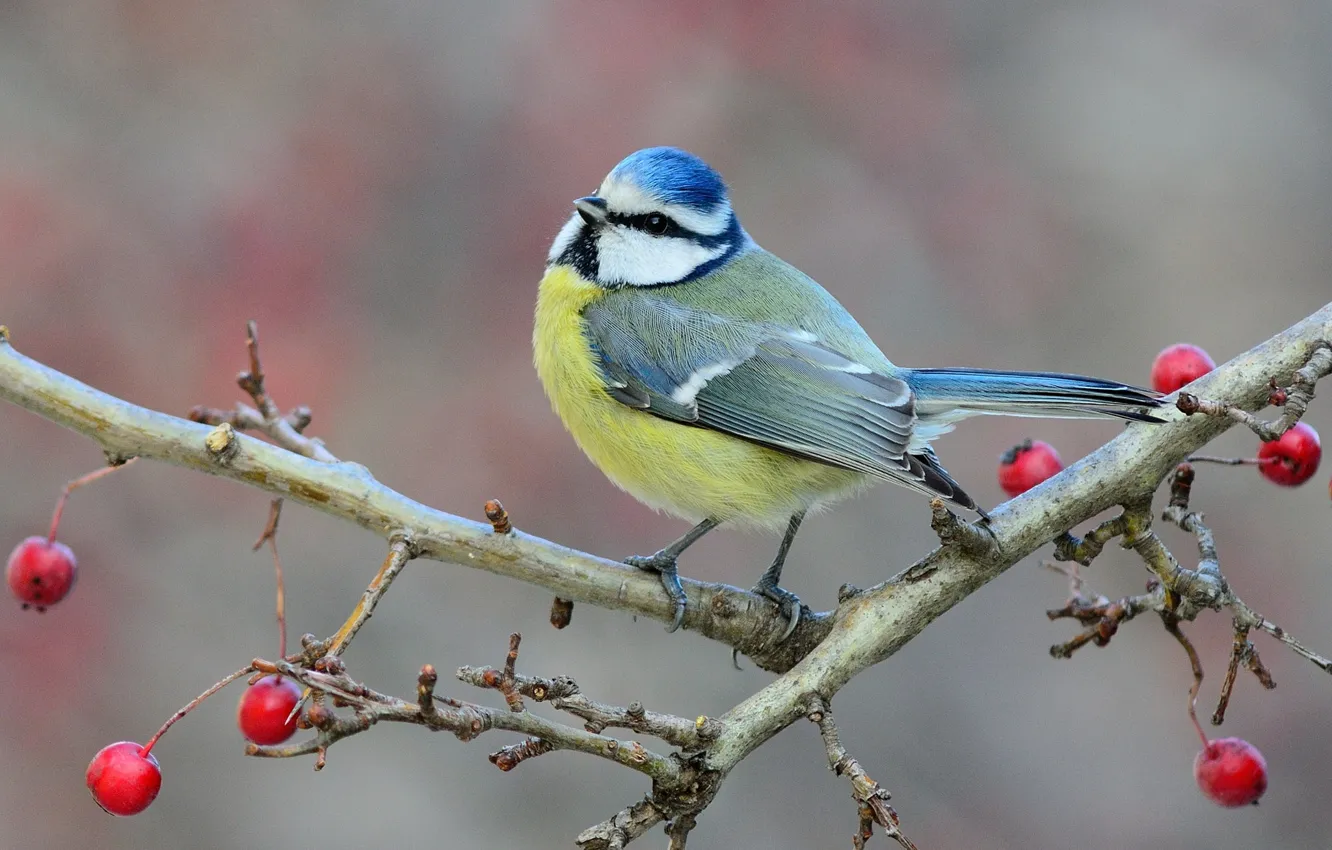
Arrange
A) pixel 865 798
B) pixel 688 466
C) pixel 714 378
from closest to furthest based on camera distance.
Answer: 1. pixel 865 798
2. pixel 688 466
3. pixel 714 378

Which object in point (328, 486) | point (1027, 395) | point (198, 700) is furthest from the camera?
point (1027, 395)

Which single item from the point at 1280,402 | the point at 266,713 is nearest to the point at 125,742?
the point at 266,713

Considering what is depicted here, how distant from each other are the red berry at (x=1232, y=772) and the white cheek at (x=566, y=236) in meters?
1.74

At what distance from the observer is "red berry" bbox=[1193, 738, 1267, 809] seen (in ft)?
7.30

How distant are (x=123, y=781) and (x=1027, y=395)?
167 centimetres


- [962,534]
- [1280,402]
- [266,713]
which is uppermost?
[1280,402]

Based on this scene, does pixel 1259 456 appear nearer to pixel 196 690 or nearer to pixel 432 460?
pixel 432 460

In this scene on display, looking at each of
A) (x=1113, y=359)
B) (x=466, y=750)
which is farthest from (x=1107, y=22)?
(x=466, y=750)

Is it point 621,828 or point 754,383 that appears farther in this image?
point 754,383

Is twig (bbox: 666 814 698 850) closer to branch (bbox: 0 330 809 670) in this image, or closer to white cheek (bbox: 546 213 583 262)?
branch (bbox: 0 330 809 670)

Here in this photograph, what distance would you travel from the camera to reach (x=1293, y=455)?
7.51 feet

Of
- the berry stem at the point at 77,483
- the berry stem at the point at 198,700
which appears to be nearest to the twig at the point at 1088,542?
the berry stem at the point at 198,700

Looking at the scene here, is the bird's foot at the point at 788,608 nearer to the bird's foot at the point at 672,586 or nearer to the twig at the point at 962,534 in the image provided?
the bird's foot at the point at 672,586

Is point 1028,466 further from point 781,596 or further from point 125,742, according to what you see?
point 125,742
